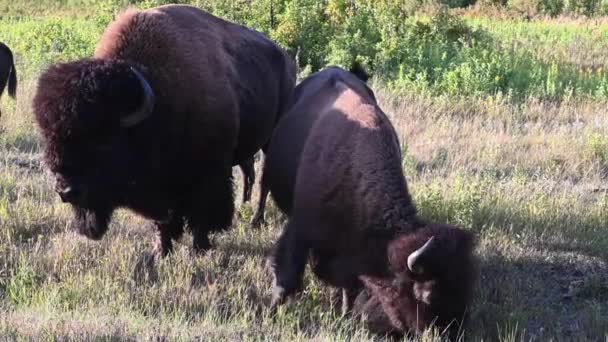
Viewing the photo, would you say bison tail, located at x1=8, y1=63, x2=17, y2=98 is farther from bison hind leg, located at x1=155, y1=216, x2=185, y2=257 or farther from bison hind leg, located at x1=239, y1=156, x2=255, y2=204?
bison hind leg, located at x1=155, y1=216, x2=185, y2=257

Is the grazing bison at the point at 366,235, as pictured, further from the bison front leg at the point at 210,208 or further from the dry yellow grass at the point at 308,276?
the bison front leg at the point at 210,208

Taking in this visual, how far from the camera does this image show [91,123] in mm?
4953

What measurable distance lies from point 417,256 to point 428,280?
7.9 inches

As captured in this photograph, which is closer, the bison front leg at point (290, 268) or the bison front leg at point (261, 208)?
the bison front leg at point (290, 268)

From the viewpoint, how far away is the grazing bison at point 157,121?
4.96 m

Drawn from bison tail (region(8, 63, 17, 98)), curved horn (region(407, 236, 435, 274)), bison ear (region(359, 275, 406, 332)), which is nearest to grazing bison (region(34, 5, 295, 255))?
bison ear (region(359, 275, 406, 332))

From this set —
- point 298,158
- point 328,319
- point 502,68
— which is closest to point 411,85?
point 502,68

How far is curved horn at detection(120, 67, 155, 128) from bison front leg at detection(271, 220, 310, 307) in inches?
48.9

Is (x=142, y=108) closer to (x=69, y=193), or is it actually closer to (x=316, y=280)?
(x=69, y=193)

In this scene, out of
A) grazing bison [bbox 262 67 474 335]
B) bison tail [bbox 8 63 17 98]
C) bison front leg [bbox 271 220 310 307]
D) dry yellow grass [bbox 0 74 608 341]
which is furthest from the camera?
bison tail [bbox 8 63 17 98]

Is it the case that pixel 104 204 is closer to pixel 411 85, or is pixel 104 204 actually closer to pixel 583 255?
pixel 583 255

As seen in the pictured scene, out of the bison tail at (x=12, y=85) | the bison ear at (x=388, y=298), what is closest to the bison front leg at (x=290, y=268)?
the bison ear at (x=388, y=298)

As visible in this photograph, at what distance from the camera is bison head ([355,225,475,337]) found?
178 inches

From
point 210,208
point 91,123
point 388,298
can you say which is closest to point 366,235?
point 388,298
